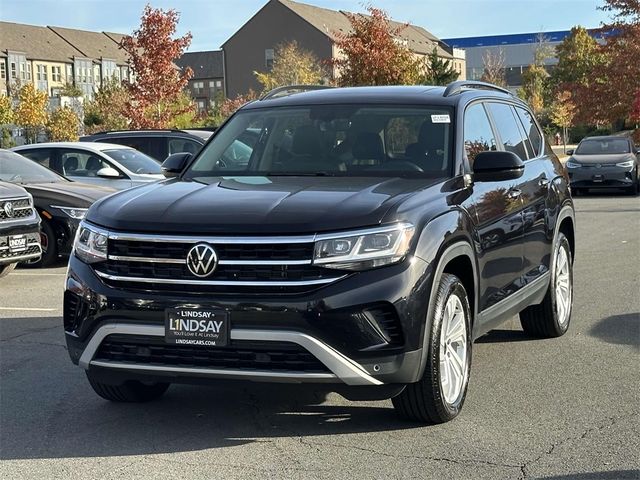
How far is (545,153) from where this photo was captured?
A: 25.5 feet

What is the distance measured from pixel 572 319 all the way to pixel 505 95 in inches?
84.3

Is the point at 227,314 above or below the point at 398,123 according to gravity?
below

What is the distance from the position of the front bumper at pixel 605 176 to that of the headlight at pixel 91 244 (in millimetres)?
19511

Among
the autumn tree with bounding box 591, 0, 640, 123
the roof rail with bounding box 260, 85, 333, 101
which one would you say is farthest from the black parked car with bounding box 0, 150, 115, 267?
the autumn tree with bounding box 591, 0, 640, 123

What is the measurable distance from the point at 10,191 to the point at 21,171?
2476 mm

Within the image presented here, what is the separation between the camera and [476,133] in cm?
628

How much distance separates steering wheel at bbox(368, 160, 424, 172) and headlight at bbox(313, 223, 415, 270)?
111 centimetres

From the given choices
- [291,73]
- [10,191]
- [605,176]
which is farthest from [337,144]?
[291,73]

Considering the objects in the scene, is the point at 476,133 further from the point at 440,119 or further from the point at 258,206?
the point at 258,206

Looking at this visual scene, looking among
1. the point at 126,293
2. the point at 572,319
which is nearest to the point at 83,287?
the point at 126,293

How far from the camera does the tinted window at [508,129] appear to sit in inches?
269

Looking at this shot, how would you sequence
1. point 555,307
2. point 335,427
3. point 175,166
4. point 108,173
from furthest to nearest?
point 108,173 → point 555,307 → point 175,166 → point 335,427

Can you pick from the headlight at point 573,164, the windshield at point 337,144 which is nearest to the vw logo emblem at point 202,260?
the windshield at point 337,144

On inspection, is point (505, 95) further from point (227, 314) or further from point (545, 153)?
point (227, 314)
